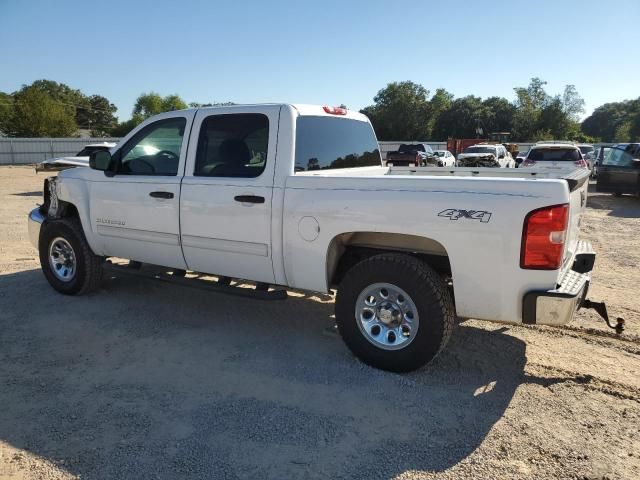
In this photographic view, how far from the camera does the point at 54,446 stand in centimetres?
297

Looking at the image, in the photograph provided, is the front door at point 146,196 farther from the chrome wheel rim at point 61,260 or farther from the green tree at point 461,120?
the green tree at point 461,120

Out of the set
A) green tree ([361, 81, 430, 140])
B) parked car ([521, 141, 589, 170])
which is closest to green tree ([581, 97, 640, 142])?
green tree ([361, 81, 430, 140])

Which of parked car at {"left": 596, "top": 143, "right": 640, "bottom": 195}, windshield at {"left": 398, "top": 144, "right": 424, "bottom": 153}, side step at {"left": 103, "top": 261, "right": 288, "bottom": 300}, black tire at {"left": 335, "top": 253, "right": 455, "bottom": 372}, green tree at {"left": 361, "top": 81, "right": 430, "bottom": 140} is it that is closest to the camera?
black tire at {"left": 335, "top": 253, "right": 455, "bottom": 372}

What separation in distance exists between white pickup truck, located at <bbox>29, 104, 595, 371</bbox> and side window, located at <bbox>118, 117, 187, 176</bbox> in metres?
0.01

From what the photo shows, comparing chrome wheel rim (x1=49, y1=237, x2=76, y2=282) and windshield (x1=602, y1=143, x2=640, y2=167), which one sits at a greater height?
windshield (x1=602, y1=143, x2=640, y2=167)

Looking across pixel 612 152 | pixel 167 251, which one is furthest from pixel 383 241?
pixel 612 152

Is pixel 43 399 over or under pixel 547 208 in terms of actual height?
under

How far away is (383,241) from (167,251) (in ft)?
7.12

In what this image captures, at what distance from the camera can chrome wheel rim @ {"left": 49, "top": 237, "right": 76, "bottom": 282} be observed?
224 inches

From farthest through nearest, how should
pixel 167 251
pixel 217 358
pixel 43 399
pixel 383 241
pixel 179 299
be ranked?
pixel 179 299 → pixel 167 251 → pixel 217 358 → pixel 383 241 → pixel 43 399

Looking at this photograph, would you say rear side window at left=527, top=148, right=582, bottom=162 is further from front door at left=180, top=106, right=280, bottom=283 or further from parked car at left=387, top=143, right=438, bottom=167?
front door at left=180, top=106, right=280, bottom=283

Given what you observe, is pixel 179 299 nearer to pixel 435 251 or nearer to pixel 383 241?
pixel 383 241

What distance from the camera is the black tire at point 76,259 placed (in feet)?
18.0

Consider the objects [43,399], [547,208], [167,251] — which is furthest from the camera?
[167,251]
